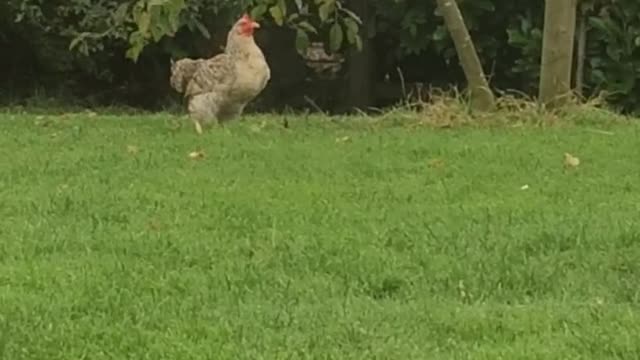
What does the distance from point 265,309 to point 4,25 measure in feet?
36.1

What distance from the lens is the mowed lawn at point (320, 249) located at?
452 cm

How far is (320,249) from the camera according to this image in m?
5.75

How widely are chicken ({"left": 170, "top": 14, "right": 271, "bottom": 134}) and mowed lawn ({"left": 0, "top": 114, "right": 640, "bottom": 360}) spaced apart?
0.76 m

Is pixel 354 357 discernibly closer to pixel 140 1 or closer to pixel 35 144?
pixel 140 1

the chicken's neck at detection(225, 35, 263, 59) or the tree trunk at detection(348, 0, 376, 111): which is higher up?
the chicken's neck at detection(225, 35, 263, 59)

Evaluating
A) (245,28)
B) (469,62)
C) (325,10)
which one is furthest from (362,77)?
(325,10)

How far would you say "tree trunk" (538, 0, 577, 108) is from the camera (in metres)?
10.6

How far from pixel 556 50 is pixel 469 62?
61 centimetres

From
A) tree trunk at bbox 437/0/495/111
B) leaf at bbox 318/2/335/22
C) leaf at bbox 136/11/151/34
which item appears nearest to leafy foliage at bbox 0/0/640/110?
tree trunk at bbox 437/0/495/111

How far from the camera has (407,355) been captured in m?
4.33

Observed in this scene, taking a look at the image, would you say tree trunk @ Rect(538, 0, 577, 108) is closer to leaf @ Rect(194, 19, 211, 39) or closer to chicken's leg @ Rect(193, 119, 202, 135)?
chicken's leg @ Rect(193, 119, 202, 135)

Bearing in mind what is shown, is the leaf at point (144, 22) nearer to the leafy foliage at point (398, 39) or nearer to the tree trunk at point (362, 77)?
the leafy foliage at point (398, 39)

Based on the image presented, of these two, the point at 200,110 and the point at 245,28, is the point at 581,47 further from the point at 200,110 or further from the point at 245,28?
the point at 200,110

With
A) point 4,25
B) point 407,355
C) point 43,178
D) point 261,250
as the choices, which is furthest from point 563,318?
point 4,25
